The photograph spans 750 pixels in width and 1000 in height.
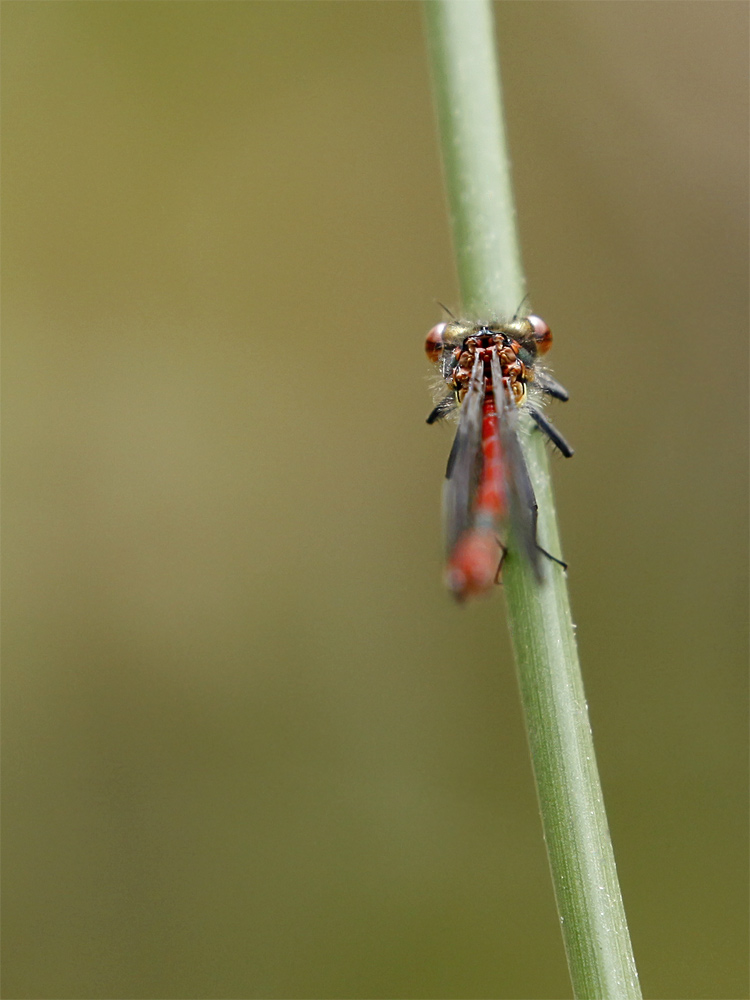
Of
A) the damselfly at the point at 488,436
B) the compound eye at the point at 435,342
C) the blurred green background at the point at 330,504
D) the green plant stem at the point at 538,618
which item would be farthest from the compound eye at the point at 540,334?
the blurred green background at the point at 330,504

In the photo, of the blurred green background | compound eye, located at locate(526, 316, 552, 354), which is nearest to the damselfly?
compound eye, located at locate(526, 316, 552, 354)

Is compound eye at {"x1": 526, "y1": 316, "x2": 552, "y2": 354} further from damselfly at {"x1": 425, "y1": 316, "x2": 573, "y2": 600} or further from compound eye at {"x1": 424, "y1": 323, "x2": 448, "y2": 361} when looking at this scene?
compound eye at {"x1": 424, "y1": 323, "x2": 448, "y2": 361}

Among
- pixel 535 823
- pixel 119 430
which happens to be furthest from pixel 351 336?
pixel 535 823

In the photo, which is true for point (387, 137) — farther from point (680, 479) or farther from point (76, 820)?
point (76, 820)

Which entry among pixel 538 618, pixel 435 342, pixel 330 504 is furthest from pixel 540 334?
pixel 330 504

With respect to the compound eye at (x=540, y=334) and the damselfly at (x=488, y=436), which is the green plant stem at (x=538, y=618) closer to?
the damselfly at (x=488, y=436)
